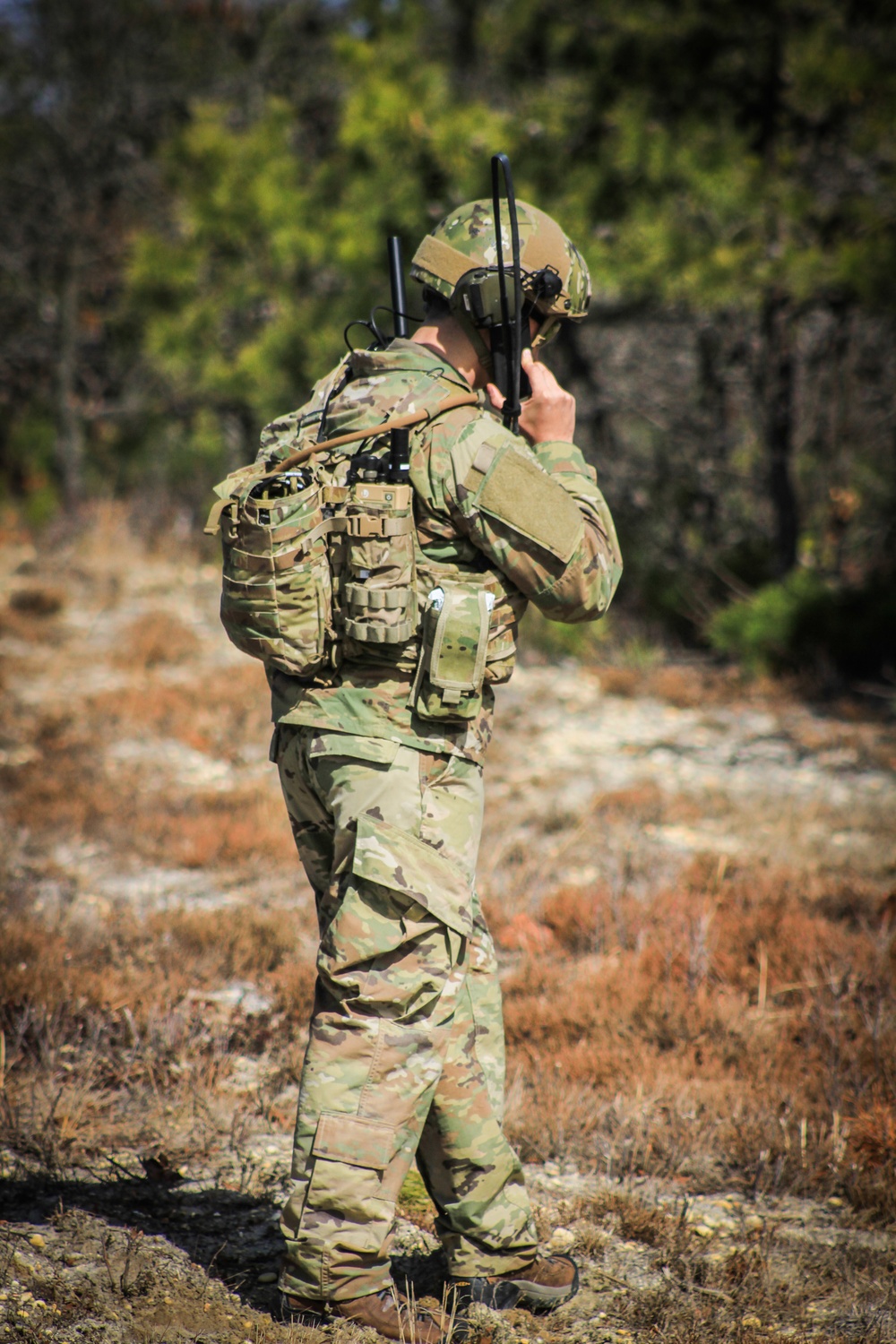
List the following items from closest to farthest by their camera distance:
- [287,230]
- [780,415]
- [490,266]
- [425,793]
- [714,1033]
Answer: [425,793]
[490,266]
[714,1033]
[780,415]
[287,230]

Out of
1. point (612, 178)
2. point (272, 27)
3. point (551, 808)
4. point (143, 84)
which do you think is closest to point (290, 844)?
point (551, 808)

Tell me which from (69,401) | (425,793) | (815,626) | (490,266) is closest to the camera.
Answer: (425,793)

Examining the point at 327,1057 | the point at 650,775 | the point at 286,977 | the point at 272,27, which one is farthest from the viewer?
the point at 272,27

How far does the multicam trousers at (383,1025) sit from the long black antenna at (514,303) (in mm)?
730

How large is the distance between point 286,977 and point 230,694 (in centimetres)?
391

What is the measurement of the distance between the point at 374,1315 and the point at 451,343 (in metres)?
1.91

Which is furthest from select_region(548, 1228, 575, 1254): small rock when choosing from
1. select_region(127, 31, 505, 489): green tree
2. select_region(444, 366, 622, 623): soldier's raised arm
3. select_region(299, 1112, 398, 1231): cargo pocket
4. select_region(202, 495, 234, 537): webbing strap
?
select_region(127, 31, 505, 489): green tree

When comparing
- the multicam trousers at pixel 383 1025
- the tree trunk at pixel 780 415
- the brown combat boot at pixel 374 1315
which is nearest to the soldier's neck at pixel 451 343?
the multicam trousers at pixel 383 1025

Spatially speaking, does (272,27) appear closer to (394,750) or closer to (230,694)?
(230,694)

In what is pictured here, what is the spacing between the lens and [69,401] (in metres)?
12.1

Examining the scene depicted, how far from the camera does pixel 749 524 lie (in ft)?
27.3

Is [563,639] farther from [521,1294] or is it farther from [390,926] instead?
[390,926]

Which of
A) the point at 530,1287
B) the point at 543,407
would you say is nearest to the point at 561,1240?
the point at 530,1287

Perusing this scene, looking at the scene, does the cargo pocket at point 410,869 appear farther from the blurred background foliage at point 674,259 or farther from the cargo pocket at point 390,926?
the blurred background foliage at point 674,259
